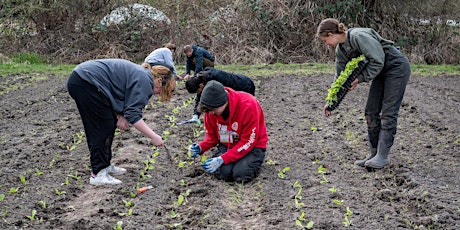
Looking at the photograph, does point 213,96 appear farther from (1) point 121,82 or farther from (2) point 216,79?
(2) point 216,79

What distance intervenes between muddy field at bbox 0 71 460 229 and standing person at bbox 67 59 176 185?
2.25 feet

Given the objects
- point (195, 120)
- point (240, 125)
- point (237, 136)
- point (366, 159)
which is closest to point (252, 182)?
point (237, 136)

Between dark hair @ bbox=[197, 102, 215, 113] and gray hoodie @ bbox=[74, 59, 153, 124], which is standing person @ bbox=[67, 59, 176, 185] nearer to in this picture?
gray hoodie @ bbox=[74, 59, 153, 124]

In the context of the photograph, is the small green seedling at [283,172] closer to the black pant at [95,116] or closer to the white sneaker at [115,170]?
the white sneaker at [115,170]

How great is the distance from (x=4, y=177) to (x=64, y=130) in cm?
217

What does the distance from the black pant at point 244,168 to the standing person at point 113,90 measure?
93 centimetres

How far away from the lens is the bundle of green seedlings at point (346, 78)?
17.6ft

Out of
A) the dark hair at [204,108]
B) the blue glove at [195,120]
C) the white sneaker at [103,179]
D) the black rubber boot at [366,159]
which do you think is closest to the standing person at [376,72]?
the black rubber boot at [366,159]

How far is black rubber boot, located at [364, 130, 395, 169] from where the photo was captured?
18.7ft

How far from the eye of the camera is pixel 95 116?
17.0 feet

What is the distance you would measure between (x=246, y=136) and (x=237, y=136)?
0.64ft

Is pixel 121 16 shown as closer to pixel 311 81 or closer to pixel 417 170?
pixel 311 81

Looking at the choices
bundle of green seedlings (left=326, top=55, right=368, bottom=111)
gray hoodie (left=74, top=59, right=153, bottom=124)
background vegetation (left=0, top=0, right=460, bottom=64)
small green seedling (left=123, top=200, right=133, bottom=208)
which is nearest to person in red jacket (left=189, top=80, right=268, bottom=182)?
gray hoodie (left=74, top=59, right=153, bottom=124)

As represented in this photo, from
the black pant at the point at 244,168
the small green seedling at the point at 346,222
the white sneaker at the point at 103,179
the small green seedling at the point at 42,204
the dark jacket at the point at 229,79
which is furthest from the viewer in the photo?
the dark jacket at the point at 229,79
